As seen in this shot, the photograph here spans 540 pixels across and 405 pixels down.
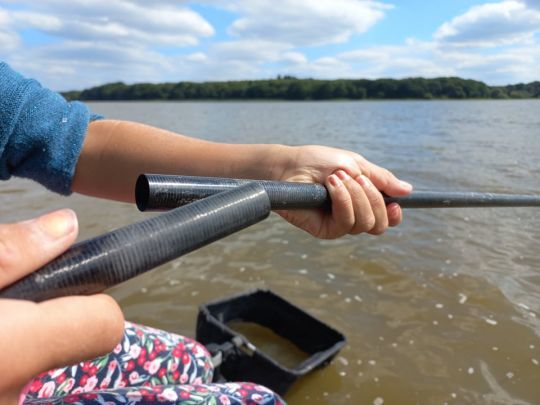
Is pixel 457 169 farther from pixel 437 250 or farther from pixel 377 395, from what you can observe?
pixel 377 395

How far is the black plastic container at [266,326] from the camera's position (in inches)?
112

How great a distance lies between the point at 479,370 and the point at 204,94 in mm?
77667


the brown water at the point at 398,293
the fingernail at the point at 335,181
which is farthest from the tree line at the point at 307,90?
the fingernail at the point at 335,181

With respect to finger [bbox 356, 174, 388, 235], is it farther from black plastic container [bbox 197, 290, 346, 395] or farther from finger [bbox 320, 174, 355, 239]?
black plastic container [bbox 197, 290, 346, 395]

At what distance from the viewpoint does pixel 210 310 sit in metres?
3.44

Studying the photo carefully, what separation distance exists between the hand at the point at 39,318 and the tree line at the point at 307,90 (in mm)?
72881

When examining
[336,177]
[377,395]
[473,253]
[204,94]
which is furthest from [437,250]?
[204,94]

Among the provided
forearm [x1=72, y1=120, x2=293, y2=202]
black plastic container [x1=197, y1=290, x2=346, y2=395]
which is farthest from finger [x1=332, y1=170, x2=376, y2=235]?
black plastic container [x1=197, y1=290, x2=346, y2=395]

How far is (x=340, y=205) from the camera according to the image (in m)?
1.79

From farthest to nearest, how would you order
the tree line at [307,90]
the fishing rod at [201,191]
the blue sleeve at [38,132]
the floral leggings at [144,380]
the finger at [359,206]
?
1. the tree line at [307,90]
2. the finger at [359,206]
3. the blue sleeve at [38,132]
4. the floral leggings at [144,380]
5. the fishing rod at [201,191]

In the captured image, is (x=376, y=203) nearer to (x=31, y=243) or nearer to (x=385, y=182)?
(x=385, y=182)

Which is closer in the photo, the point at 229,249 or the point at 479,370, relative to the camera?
the point at 479,370

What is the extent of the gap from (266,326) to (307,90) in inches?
2901

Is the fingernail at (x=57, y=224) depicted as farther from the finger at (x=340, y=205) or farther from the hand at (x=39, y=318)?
the finger at (x=340, y=205)
